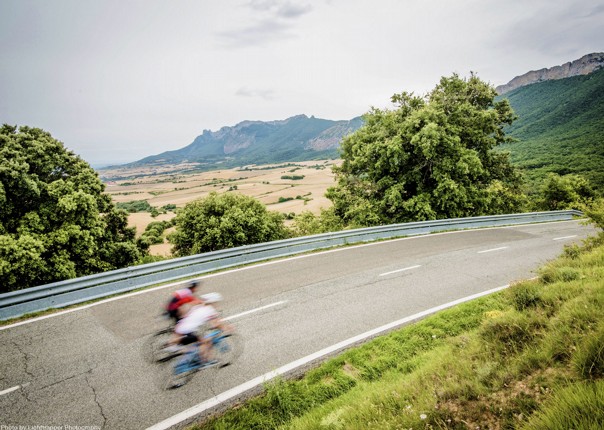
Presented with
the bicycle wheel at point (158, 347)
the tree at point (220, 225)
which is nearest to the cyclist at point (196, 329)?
the bicycle wheel at point (158, 347)

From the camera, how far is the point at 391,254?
12094mm

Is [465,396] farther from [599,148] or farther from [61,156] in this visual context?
[599,148]

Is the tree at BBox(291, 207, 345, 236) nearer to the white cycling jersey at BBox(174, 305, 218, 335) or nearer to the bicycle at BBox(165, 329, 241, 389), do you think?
the bicycle at BBox(165, 329, 241, 389)

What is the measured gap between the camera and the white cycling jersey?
559 centimetres

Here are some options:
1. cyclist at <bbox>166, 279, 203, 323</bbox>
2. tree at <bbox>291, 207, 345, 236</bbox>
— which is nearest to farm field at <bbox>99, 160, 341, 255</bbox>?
tree at <bbox>291, 207, 345, 236</bbox>

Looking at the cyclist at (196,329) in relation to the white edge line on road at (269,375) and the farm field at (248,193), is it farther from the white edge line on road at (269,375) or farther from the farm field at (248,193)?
the farm field at (248,193)

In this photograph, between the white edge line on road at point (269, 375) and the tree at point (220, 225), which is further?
the tree at point (220, 225)

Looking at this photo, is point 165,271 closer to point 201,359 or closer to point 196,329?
point 196,329

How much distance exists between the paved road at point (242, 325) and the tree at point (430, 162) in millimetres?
6691

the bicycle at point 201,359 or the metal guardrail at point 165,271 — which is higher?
the metal guardrail at point 165,271

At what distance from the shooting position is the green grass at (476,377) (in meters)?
2.99

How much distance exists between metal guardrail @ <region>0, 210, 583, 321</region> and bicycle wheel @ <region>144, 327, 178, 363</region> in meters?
3.07

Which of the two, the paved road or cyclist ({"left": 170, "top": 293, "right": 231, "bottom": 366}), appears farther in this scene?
cyclist ({"left": 170, "top": 293, "right": 231, "bottom": 366})

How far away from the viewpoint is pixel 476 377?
3.76m
